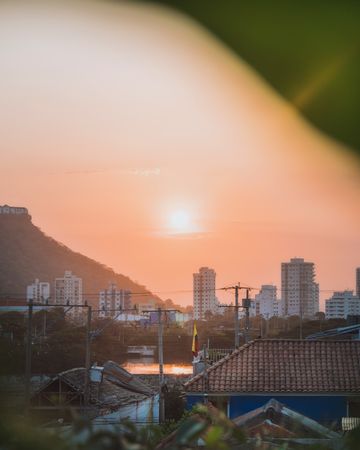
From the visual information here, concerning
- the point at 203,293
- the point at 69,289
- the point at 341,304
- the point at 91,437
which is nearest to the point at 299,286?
the point at 341,304

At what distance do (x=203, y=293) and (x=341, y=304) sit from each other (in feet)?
39.2

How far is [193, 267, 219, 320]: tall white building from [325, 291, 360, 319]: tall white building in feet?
28.8

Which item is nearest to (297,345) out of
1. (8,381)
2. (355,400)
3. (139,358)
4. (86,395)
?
(355,400)

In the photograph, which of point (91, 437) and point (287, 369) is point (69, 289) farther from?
point (91, 437)

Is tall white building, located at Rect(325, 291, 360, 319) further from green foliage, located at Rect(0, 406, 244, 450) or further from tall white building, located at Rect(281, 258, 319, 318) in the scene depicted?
green foliage, located at Rect(0, 406, 244, 450)

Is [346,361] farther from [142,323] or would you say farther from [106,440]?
[142,323]

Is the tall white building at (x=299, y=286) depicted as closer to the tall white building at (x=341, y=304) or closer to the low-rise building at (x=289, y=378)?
the tall white building at (x=341, y=304)

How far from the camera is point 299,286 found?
64438mm

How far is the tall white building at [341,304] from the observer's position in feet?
192

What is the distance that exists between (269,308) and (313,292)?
450cm

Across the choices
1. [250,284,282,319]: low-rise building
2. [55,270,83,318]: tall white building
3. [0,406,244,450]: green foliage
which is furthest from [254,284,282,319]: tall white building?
[0,406,244,450]: green foliage

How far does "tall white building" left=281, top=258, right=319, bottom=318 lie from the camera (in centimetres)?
6419

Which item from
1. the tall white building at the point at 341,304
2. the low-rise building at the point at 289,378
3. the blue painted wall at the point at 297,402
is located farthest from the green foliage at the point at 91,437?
the tall white building at the point at 341,304

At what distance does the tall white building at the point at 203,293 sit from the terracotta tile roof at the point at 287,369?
53206mm
